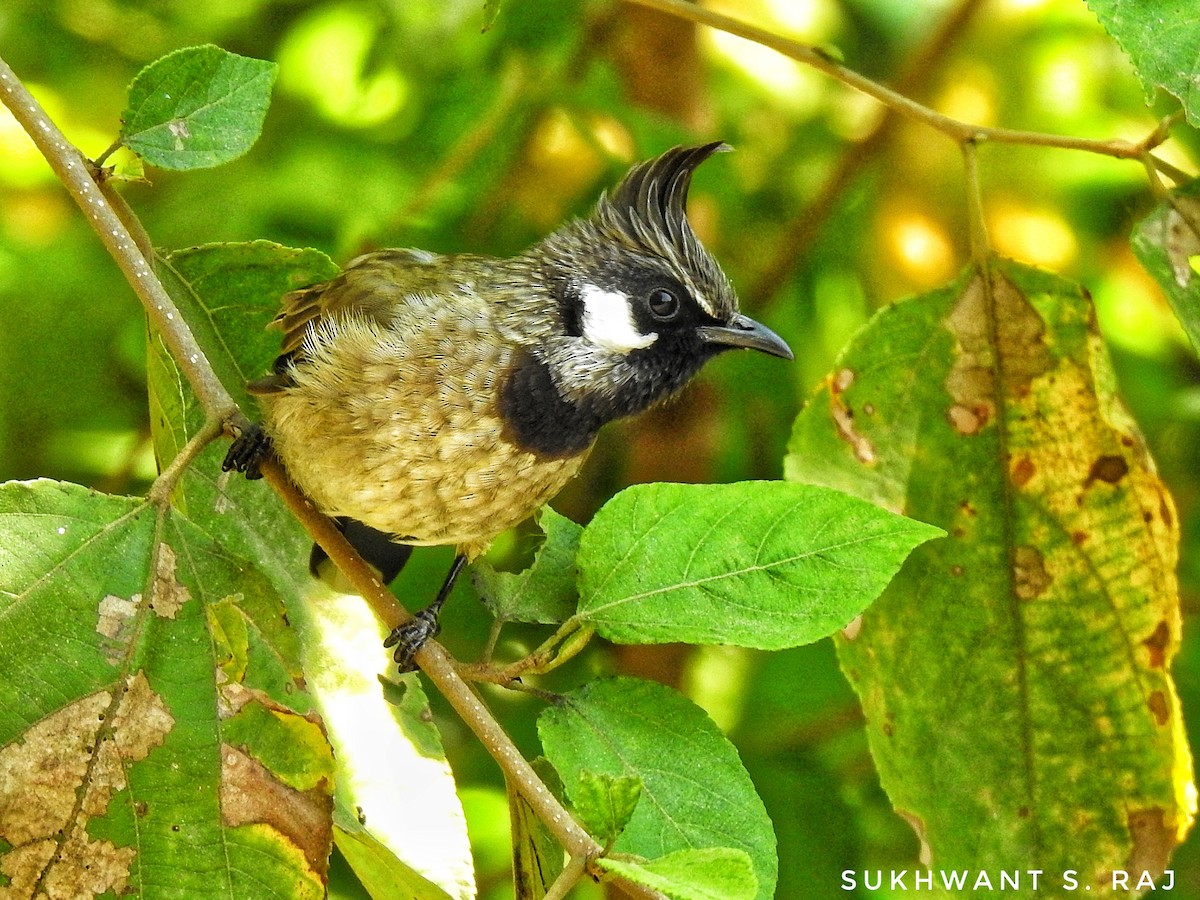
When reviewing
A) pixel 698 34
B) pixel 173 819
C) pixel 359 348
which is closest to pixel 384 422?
pixel 359 348

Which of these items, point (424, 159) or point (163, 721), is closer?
point (163, 721)

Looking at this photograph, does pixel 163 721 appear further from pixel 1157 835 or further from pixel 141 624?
pixel 1157 835

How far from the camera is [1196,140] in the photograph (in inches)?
119

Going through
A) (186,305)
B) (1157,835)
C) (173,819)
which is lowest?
(1157,835)

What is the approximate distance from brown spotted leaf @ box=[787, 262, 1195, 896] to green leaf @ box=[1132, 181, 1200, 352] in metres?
0.19

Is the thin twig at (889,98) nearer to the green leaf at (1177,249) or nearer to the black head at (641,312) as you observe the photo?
the green leaf at (1177,249)

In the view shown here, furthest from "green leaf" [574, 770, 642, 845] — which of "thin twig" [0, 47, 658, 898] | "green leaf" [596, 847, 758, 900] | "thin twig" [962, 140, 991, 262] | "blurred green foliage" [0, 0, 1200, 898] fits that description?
"blurred green foliage" [0, 0, 1200, 898]

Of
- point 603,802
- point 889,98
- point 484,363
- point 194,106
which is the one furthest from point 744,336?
point 603,802

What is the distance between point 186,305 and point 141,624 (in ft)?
1.83

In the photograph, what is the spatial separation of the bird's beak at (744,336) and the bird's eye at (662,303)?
2.2 inches

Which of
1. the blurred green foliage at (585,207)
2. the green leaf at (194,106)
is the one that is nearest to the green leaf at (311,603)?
the green leaf at (194,106)

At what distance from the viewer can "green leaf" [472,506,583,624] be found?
1605mm

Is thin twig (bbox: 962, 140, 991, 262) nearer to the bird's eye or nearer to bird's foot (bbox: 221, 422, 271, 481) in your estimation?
the bird's eye

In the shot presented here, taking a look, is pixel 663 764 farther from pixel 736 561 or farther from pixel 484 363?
pixel 484 363
